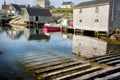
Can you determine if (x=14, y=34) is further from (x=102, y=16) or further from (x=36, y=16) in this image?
(x=36, y=16)

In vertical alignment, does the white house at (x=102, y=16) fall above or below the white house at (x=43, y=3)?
below

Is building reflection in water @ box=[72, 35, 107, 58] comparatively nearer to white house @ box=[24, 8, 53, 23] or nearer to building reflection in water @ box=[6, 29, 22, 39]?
building reflection in water @ box=[6, 29, 22, 39]

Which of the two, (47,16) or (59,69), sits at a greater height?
(47,16)

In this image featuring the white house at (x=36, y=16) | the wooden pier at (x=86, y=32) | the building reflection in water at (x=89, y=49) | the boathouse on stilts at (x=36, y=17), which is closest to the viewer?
the building reflection in water at (x=89, y=49)

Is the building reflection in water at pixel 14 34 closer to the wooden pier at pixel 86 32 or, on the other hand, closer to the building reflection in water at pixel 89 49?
the wooden pier at pixel 86 32

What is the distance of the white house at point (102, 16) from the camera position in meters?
34.8

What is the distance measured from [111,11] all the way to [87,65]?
2269 cm

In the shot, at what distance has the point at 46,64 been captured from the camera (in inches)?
614

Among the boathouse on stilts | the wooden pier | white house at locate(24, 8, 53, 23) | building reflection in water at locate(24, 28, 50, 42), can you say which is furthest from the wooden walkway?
white house at locate(24, 8, 53, 23)

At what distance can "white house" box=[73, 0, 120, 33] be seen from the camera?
34.8 meters

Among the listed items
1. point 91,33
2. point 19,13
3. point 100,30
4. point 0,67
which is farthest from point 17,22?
point 0,67

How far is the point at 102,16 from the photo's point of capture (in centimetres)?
3594

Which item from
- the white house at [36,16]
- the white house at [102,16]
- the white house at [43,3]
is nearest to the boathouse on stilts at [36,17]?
the white house at [36,16]

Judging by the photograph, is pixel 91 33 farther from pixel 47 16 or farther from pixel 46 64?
pixel 47 16
